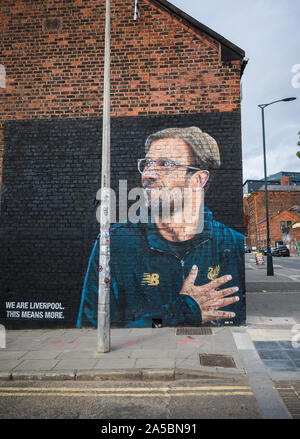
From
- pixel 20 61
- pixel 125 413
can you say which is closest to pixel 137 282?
pixel 125 413

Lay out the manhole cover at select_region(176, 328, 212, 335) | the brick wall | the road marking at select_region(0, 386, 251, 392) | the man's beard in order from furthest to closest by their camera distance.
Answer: the brick wall
the man's beard
the manhole cover at select_region(176, 328, 212, 335)
the road marking at select_region(0, 386, 251, 392)

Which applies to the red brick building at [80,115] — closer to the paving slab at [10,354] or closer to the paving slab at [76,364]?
the paving slab at [10,354]

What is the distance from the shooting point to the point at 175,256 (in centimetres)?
805

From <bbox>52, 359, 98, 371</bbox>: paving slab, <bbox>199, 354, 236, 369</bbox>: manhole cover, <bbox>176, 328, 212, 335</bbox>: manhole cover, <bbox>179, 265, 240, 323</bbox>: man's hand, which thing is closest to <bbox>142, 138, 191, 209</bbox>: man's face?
<bbox>179, 265, 240, 323</bbox>: man's hand

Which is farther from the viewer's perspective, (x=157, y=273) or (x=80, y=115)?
(x=80, y=115)

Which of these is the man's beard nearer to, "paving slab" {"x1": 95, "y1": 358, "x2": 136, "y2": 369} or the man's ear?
the man's ear

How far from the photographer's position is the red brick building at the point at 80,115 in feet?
26.8

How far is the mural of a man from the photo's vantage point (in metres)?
7.89

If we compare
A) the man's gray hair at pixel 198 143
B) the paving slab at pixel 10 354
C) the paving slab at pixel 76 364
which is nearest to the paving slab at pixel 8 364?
the paving slab at pixel 10 354

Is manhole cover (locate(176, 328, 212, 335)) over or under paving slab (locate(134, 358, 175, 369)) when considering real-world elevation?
under

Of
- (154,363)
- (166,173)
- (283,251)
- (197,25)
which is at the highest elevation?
(197,25)

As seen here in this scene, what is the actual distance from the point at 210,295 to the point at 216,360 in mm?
2471

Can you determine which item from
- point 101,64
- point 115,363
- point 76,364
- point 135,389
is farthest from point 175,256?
point 101,64

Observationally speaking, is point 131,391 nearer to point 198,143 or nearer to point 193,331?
point 193,331
